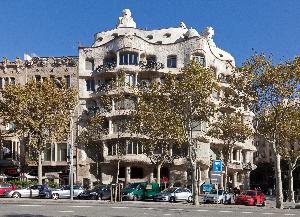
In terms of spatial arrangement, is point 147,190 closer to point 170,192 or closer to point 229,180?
point 170,192

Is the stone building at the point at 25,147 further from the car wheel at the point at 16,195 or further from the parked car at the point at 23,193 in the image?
the car wheel at the point at 16,195

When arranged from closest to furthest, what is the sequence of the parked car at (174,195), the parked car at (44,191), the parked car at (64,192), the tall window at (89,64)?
the parked car at (174,195)
the parked car at (44,191)
the parked car at (64,192)
the tall window at (89,64)

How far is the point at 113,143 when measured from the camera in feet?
217

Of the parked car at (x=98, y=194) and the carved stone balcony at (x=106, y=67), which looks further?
the carved stone balcony at (x=106, y=67)

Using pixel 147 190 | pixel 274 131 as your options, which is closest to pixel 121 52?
pixel 147 190

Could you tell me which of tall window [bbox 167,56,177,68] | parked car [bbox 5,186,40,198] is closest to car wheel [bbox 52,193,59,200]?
parked car [bbox 5,186,40,198]

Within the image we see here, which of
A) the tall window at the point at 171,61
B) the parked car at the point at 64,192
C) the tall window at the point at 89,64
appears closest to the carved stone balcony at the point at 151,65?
the tall window at the point at 171,61

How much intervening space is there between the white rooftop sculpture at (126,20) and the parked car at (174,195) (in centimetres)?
4112

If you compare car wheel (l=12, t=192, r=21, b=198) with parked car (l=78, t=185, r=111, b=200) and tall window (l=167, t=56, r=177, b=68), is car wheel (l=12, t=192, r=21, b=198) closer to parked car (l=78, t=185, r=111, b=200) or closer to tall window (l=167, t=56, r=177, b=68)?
parked car (l=78, t=185, r=111, b=200)

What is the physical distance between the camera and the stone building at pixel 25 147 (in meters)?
68.8

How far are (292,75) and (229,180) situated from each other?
41272 millimetres

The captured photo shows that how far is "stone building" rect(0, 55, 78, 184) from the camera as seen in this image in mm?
68812

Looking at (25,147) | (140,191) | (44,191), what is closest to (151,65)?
(25,147)

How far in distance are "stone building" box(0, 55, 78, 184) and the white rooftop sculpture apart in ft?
46.7
